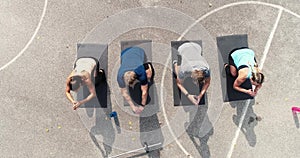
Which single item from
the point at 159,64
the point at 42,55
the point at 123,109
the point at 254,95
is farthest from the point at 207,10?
the point at 42,55

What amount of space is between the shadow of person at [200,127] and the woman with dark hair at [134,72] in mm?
1027

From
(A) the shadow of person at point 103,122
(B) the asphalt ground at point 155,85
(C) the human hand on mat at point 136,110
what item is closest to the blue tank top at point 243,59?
(B) the asphalt ground at point 155,85

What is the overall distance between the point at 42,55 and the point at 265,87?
15.4 ft

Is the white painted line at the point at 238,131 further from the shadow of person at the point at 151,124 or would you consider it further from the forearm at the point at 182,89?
the shadow of person at the point at 151,124

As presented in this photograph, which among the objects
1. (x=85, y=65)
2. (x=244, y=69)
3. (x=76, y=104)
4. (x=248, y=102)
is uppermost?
(x=85, y=65)

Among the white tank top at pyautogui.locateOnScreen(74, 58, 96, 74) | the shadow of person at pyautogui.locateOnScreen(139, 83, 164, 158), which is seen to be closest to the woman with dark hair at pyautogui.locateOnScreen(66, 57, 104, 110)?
the white tank top at pyautogui.locateOnScreen(74, 58, 96, 74)

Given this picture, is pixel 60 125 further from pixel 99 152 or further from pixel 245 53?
pixel 245 53

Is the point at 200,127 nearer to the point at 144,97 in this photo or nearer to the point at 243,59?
the point at 144,97

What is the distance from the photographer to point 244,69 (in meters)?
5.62

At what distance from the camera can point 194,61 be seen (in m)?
5.51

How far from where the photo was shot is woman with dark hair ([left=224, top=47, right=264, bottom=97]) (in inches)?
214

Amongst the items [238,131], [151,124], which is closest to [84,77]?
[151,124]

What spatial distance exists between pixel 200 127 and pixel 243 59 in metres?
1.67

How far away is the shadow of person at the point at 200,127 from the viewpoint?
638 centimetres
